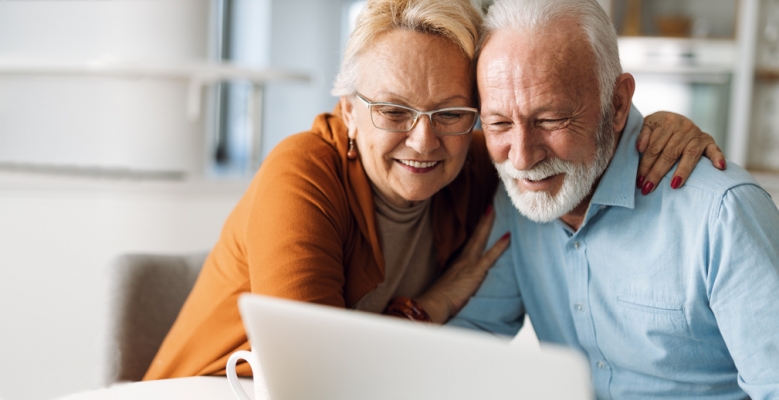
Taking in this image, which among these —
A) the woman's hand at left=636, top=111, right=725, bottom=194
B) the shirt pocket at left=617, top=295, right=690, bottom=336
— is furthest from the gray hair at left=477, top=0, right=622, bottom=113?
the shirt pocket at left=617, top=295, right=690, bottom=336

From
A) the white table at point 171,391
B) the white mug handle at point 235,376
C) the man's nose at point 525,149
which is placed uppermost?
the man's nose at point 525,149

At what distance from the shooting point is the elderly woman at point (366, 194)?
4.17 ft

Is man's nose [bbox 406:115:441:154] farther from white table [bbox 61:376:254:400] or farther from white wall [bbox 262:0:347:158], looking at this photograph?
white wall [bbox 262:0:347:158]

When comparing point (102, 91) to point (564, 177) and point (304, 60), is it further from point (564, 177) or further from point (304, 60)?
point (564, 177)

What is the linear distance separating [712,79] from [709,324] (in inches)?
141

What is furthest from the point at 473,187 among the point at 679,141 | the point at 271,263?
the point at 271,263

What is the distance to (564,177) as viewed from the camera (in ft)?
4.47

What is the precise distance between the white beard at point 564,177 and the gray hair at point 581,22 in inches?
3.3

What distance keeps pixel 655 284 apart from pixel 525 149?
0.34 metres

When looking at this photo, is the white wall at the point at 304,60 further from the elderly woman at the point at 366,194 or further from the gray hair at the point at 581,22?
the gray hair at the point at 581,22

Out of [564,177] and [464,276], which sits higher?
[564,177]

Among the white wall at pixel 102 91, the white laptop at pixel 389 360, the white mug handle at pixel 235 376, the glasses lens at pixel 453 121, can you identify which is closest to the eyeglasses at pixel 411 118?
the glasses lens at pixel 453 121

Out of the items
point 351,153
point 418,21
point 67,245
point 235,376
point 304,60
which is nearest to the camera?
point 235,376

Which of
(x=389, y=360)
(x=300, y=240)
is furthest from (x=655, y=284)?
(x=389, y=360)
